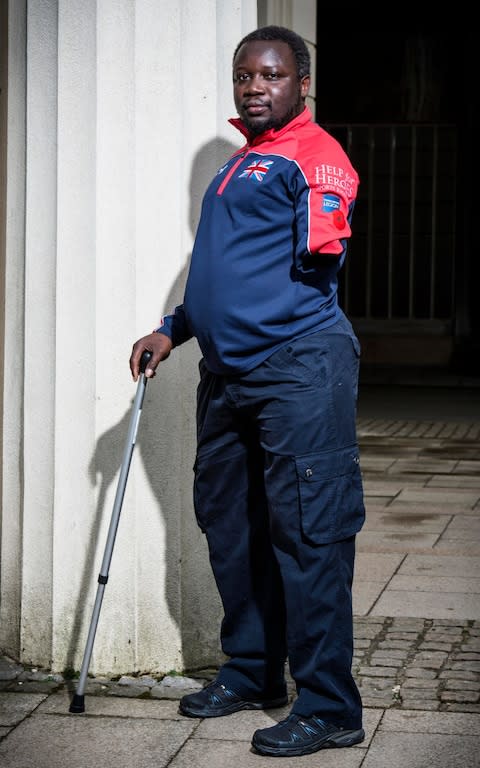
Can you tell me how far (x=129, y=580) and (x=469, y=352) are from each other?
40.1 feet

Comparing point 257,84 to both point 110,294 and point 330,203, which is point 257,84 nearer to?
point 330,203

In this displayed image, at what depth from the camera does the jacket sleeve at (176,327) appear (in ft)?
13.9

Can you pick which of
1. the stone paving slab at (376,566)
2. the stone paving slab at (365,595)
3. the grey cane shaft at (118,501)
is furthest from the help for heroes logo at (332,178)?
the stone paving slab at (376,566)

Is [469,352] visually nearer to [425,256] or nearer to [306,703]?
[425,256]

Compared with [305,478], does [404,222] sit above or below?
above

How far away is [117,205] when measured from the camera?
456cm

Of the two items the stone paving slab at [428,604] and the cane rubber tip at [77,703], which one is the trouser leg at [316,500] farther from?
the stone paving slab at [428,604]

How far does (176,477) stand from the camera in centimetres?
464

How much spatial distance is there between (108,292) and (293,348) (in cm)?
91

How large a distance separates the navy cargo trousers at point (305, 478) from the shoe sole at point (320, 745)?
0.03 metres

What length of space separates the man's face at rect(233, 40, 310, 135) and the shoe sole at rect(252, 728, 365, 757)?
1652 mm

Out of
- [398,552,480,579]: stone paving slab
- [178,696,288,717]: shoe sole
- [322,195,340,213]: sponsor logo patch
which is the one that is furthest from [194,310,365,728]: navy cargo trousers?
[398,552,480,579]: stone paving slab

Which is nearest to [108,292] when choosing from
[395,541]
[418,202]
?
[395,541]

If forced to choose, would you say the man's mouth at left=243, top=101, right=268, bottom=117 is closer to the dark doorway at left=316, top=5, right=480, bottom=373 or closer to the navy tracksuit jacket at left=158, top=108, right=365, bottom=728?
the navy tracksuit jacket at left=158, top=108, right=365, bottom=728
